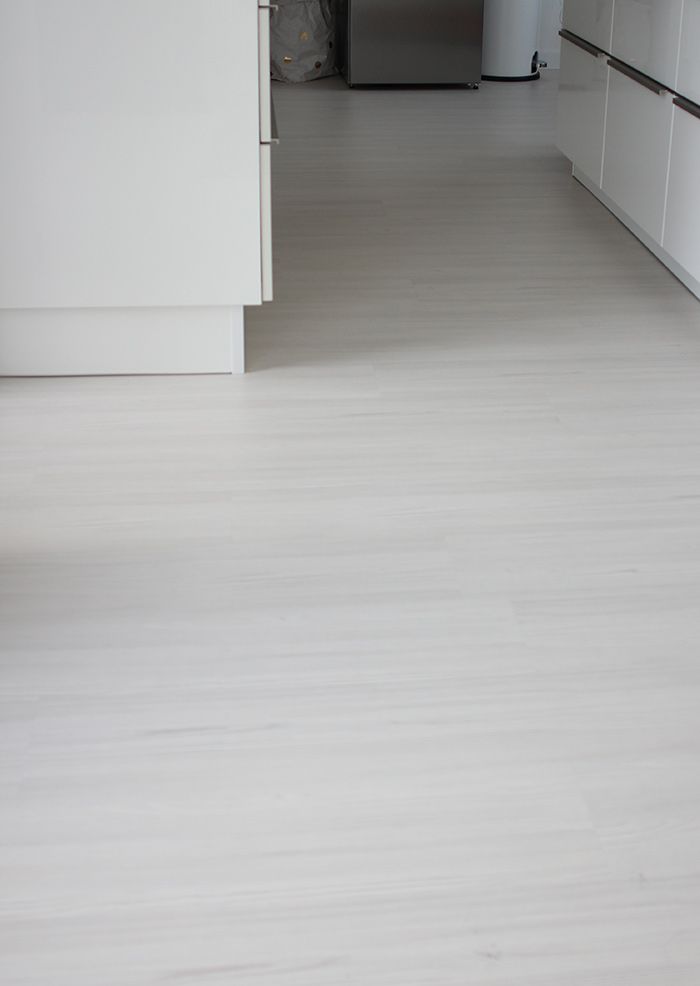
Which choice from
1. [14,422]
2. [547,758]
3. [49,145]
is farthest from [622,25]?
[547,758]

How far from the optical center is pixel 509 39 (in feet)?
20.4

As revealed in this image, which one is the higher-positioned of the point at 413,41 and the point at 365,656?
the point at 413,41

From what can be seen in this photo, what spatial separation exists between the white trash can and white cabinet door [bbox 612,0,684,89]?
2.66m

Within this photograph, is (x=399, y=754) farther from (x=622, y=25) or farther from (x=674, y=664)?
(x=622, y=25)

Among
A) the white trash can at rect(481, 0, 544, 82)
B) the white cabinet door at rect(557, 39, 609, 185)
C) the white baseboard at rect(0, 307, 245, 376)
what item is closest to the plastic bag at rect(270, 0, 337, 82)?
the white trash can at rect(481, 0, 544, 82)

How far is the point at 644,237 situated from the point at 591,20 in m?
0.77

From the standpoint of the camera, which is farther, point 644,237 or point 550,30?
point 550,30

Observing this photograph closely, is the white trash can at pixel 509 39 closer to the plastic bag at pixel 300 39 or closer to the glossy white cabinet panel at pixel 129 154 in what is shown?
the plastic bag at pixel 300 39

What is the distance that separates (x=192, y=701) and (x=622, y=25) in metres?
2.64

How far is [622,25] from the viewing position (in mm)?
3592

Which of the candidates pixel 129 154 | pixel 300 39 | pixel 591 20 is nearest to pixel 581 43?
pixel 591 20

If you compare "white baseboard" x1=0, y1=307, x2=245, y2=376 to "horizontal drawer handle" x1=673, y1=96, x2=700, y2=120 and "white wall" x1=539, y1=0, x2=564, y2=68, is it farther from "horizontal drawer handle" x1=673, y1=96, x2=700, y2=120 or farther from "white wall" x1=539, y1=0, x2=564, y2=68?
"white wall" x1=539, y1=0, x2=564, y2=68

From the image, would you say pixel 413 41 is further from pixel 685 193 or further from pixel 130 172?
pixel 130 172

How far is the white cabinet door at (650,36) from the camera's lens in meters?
3.17
